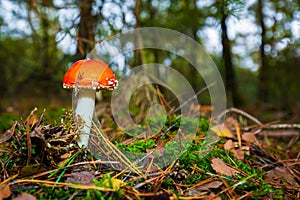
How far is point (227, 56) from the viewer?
262 cm

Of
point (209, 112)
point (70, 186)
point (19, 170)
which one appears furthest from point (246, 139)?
point (19, 170)

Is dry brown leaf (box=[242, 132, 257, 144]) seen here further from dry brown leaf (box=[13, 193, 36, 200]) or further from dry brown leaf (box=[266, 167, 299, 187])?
dry brown leaf (box=[13, 193, 36, 200])

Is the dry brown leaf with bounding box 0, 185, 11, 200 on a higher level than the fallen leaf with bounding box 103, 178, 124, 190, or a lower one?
higher

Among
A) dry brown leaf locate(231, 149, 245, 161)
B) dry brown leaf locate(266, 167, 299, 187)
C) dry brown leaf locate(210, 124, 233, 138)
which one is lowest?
dry brown leaf locate(266, 167, 299, 187)

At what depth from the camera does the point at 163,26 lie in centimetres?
365

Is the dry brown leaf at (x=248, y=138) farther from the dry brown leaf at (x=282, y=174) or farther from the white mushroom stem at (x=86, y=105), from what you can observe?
the white mushroom stem at (x=86, y=105)

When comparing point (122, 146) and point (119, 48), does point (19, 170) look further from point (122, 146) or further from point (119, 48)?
point (119, 48)

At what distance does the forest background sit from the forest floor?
1.02 m

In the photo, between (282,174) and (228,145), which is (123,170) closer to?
(228,145)

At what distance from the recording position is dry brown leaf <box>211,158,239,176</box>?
4.20 feet

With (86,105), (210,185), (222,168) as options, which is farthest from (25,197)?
(222,168)

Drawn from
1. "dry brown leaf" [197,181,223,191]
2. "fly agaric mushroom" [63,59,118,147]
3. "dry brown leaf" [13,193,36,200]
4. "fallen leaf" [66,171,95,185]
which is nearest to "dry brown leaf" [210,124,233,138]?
"dry brown leaf" [197,181,223,191]

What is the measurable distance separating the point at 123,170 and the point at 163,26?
2867 mm

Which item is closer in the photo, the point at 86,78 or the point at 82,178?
the point at 82,178
